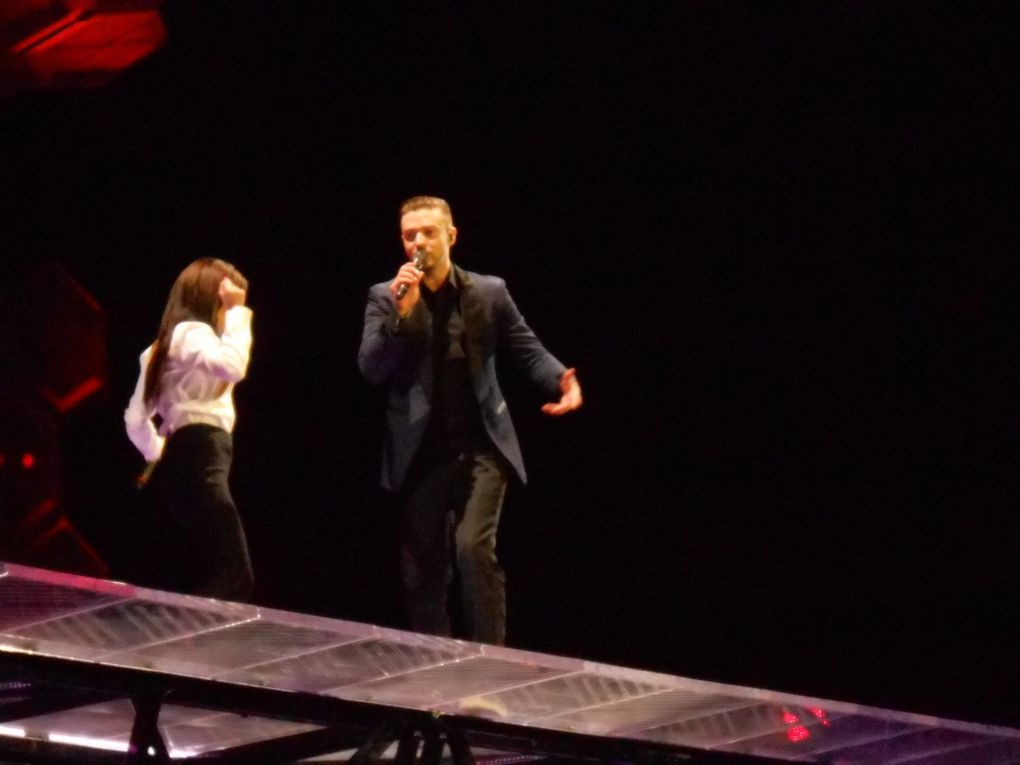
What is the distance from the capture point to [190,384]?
4789mm

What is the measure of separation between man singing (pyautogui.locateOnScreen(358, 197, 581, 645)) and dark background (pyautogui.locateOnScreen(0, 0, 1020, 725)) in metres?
2.88

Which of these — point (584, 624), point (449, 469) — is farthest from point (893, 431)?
point (449, 469)

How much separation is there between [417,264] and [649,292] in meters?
3.33

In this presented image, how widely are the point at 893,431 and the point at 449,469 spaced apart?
3716mm

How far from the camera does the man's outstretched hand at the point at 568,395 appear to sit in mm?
4691

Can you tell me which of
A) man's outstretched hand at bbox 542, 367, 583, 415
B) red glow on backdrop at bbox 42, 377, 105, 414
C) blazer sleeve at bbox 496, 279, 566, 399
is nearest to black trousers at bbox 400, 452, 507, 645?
man's outstretched hand at bbox 542, 367, 583, 415

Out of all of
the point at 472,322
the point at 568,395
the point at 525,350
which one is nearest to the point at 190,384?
the point at 472,322

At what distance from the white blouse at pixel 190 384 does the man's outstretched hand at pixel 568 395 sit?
104 centimetres

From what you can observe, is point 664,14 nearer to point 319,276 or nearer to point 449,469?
point 319,276

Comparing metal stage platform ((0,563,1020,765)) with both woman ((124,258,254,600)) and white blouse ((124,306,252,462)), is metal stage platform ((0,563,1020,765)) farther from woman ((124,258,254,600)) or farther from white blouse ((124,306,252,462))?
white blouse ((124,306,252,462))

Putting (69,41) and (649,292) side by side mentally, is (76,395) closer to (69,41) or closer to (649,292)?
(69,41)

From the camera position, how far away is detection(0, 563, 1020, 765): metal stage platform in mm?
3256

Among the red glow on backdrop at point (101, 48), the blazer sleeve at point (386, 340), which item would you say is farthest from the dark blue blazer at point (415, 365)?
the red glow on backdrop at point (101, 48)

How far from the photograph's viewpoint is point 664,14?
7.38 m
